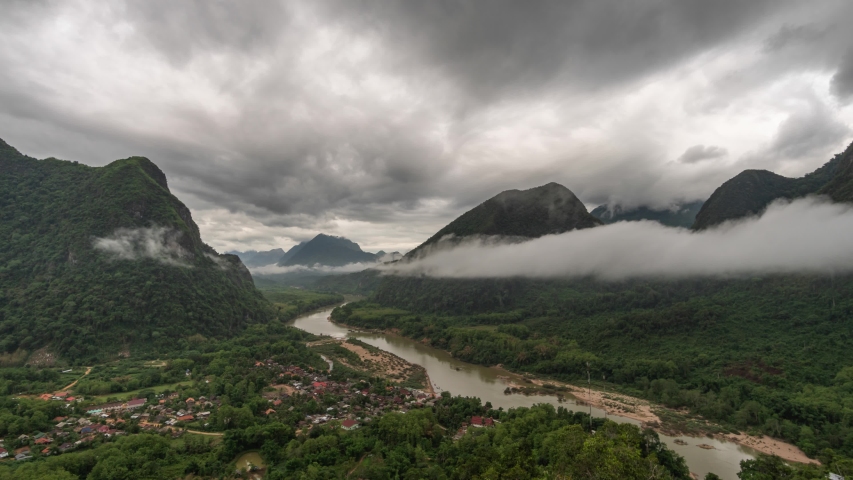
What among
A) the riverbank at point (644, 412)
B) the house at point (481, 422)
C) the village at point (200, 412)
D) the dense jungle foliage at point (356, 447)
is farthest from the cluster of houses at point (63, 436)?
the riverbank at point (644, 412)

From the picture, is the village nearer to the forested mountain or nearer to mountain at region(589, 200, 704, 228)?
the forested mountain

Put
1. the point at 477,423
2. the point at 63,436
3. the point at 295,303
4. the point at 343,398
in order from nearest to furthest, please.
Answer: the point at 63,436 → the point at 477,423 → the point at 343,398 → the point at 295,303

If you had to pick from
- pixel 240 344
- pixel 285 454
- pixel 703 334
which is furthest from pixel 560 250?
pixel 285 454

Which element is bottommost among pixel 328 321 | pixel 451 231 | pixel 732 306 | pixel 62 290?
pixel 328 321

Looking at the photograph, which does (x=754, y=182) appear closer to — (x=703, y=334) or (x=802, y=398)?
(x=703, y=334)

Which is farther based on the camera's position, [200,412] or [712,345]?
[712,345]

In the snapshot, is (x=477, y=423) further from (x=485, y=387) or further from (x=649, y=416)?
(x=649, y=416)

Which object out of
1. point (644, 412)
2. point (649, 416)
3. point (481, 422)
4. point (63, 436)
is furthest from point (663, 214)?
point (63, 436)
